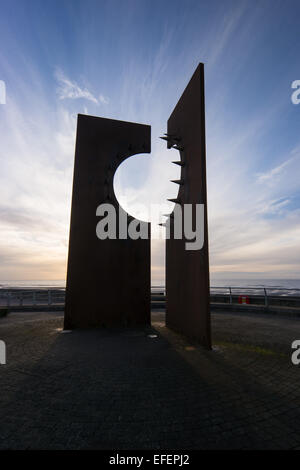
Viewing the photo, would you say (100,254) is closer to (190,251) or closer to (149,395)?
(190,251)

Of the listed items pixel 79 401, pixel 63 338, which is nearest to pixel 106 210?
pixel 63 338

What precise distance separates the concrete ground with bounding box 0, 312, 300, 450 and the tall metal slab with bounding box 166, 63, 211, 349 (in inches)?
32.5

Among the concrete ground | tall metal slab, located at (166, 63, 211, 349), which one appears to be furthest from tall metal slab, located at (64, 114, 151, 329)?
the concrete ground

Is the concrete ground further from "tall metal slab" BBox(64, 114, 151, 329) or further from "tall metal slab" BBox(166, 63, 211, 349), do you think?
"tall metal slab" BBox(64, 114, 151, 329)

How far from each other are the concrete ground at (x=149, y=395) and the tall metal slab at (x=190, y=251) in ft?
2.71

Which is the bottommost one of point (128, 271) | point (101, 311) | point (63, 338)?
point (63, 338)

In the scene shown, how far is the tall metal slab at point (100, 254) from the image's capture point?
Result: 755 cm

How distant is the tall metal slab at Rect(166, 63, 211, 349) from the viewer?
→ 18.5 feet

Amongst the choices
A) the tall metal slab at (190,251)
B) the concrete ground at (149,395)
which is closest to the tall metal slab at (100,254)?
the tall metal slab at (190,251)

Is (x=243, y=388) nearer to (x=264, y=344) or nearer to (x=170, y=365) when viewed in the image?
(x=170, y=365)

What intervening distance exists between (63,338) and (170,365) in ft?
11.1

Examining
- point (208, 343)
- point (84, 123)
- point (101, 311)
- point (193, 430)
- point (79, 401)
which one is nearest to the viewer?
point (193, 430)

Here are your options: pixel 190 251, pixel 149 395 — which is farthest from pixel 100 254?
pixel 149 395

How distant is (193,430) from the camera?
2.37 metres
